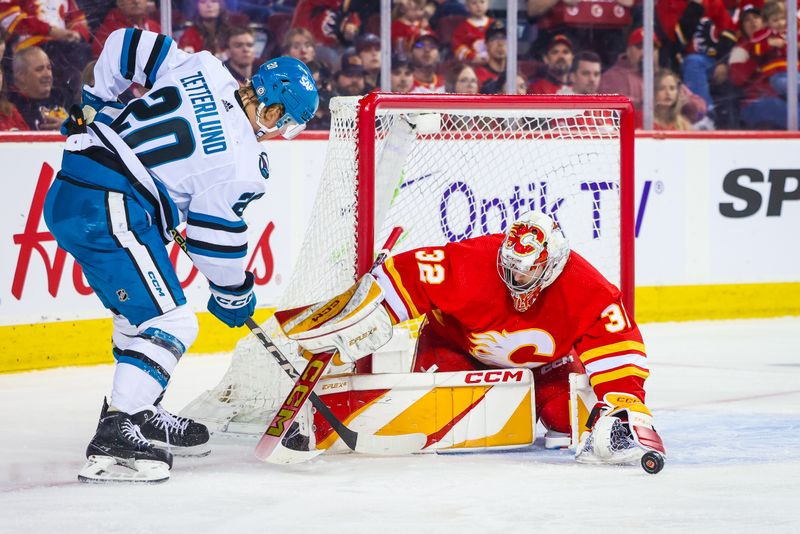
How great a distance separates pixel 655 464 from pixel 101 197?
151 centimetres

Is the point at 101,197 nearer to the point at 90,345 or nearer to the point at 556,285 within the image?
the point at 556,285

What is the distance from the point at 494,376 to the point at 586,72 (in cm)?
318

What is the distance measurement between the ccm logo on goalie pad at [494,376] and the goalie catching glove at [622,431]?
0.27 meters

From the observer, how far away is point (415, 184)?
4277mm

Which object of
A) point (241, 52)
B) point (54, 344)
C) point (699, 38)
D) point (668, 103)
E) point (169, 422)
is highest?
point (699, 38)

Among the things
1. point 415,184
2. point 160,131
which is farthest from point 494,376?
point 160,131

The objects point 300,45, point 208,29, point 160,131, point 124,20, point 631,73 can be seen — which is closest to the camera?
point 160,131

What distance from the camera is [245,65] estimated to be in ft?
18.6

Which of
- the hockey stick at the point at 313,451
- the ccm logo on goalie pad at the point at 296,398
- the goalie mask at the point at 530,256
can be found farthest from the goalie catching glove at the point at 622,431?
the ccm logo on goalie pad at the point at 296,398

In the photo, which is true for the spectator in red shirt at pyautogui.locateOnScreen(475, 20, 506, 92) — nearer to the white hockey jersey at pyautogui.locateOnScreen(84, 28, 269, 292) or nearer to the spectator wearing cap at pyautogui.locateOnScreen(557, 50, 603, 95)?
the spectator wearing cap at pyautogui.locateOnScreen(557, 50, 603, 95)

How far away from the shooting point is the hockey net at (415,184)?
3.88 meters

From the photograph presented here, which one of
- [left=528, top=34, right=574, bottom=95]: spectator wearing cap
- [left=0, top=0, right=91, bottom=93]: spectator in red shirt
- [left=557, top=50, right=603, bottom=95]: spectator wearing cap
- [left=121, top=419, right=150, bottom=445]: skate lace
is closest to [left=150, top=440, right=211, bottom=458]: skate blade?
[left=121, top=419, right=150, bottom=445]: skate lace

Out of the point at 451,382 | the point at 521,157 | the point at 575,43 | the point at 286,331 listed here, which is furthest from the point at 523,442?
the point at 575,43

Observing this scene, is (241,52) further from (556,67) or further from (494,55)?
(556,67)
